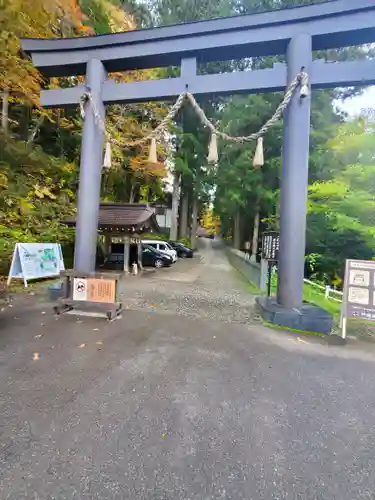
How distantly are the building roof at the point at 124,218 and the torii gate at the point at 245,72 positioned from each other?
626cm

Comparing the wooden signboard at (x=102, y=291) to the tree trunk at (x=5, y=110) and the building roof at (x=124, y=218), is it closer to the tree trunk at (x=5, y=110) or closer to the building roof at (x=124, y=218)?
the building roof at (x=124, y=218)

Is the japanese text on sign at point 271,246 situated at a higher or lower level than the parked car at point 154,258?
higher

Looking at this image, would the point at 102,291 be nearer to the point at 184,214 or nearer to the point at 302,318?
the point at 302,318

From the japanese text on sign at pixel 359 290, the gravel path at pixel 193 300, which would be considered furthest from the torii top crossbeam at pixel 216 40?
the gravel path at pixel 193 300

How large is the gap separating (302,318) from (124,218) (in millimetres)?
9611

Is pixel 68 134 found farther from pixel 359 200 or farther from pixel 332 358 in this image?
pixel 332 358

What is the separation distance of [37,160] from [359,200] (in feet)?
46.3

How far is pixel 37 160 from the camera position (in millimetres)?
13836

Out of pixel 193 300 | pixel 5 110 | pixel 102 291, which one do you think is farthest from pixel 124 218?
pixel 102 291

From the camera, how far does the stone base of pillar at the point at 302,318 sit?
5125 millimetres

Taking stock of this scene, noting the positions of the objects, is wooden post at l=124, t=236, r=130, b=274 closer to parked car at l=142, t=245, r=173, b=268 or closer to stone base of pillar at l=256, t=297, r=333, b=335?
parked car at l=142, t=245, r=173, b=268

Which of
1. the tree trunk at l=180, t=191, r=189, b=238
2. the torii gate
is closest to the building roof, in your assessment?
the torii gate

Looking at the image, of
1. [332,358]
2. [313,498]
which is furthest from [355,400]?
[313,498]

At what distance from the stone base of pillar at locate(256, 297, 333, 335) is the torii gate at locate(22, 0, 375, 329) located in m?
0.03
